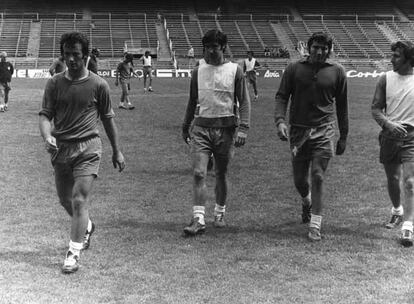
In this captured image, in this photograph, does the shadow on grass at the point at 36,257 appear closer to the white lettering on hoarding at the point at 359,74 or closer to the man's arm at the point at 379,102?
the man's arm at the point at 379,102

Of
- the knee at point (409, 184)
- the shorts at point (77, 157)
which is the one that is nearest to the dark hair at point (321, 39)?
the knee at point (409, 184)

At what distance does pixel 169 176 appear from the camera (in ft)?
33.2

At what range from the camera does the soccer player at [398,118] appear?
668 cm

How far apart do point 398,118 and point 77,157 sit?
11.3 feet

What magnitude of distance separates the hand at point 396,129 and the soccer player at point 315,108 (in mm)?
463

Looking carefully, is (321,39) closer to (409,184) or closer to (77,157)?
(409,184)

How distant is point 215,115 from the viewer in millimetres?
6965

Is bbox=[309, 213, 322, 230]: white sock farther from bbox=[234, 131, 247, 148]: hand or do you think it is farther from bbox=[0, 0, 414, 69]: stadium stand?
bbox=[0, 0, 414, 69]: stadium stand

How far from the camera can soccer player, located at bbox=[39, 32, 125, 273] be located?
5617 mm

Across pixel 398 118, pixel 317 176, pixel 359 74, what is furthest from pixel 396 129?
pixel 359 74

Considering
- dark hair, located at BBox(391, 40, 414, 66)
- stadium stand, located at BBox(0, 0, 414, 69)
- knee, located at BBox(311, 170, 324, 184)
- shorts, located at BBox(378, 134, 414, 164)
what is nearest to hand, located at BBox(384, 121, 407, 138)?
shorts, located at BBox(378, 134, 414, 164)

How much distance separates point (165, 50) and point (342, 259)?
1820 inches

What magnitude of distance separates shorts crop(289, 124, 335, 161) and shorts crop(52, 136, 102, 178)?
2.25 meters

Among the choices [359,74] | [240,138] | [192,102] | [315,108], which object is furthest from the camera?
[359,74]
